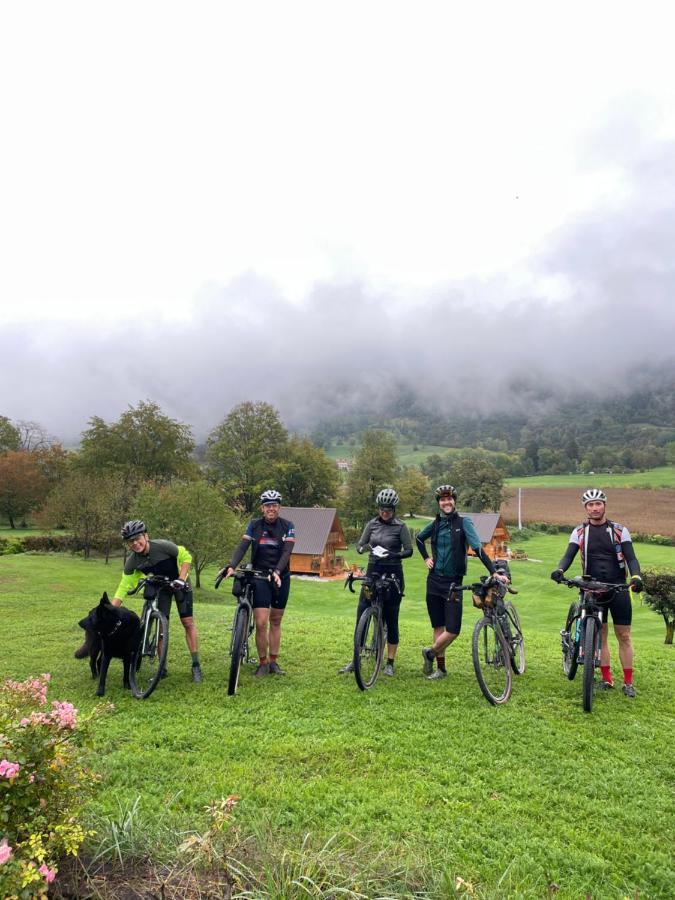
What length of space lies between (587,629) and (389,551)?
2.29 m

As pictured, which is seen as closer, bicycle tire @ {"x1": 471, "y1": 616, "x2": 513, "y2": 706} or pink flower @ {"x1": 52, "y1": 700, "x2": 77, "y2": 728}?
pink flower @ {"x1": 52, "y1": 700, "x2": 77, "y2": 728}

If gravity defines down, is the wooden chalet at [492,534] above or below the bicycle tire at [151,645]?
below

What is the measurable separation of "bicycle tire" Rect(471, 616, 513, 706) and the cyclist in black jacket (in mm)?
1009

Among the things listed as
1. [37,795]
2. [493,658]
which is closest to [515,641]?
[493,658]

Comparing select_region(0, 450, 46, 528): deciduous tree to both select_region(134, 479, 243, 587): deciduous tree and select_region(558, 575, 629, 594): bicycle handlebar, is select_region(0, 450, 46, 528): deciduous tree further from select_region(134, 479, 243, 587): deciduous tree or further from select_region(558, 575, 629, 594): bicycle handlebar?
select_region(558, 575, 629, 594): bicycle handlebar

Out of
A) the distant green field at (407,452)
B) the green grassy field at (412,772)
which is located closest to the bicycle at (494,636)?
the green grassy field at (412,772)

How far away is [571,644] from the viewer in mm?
6293

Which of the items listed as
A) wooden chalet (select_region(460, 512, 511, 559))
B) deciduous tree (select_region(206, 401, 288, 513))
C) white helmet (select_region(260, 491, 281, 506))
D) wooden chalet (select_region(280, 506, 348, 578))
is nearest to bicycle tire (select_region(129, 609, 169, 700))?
white helmet (select_region(260, 491, 281, 506))

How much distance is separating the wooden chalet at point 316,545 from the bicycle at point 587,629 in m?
33.4

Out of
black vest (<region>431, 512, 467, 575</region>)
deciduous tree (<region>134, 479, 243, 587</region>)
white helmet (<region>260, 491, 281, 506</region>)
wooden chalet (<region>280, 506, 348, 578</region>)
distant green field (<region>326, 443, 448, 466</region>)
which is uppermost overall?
distant green field (<region>326, 443, 448, 466</region>)

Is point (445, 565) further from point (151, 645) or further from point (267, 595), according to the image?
point (151, 645)

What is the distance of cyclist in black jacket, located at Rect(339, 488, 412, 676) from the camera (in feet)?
21.1

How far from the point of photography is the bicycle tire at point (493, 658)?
5.70m

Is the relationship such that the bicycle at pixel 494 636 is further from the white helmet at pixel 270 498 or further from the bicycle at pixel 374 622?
the white helmet at pixel 270 498
